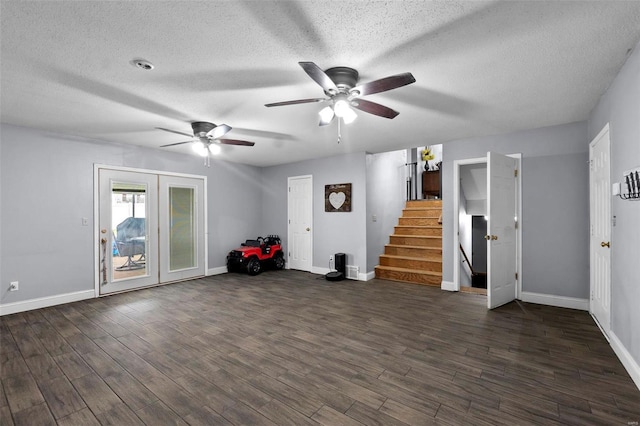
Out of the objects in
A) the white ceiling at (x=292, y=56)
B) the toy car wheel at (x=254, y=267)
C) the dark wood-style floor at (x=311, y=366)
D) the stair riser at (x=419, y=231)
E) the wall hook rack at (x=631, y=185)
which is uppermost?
the white ceiling at (x=292, y=56)

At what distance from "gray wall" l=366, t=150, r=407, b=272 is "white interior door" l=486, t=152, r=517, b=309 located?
7.59ft

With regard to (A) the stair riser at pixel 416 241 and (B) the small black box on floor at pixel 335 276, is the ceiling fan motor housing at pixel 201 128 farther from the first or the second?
(A) the stair riser at pixel 416 241

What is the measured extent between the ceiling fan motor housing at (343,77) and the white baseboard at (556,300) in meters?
4.04

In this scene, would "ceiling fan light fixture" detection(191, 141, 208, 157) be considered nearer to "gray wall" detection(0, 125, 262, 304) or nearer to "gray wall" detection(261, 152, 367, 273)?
"gray wall" detection(0, 125, 262, 304)

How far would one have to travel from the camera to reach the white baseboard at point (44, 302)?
12.9ft

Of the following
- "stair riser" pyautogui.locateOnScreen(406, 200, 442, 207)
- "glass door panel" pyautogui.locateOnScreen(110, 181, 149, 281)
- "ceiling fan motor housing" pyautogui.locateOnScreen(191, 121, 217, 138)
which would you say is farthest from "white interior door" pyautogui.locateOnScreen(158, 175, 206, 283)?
"stair riser" pyautogui.locateOnScreen(406, 200, 442, 207)

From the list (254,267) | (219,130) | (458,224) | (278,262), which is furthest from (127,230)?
(458,224)

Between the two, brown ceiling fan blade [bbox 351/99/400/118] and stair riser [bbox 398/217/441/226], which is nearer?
brown ceiling fan blade [bbox 351/99/400/118]

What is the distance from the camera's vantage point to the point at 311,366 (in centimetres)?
253

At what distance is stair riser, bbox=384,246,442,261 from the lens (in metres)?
5.79

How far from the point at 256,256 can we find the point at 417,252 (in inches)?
135

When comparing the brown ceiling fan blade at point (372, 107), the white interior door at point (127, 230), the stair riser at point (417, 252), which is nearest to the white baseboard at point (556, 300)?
the stair riser at point (417, 252)

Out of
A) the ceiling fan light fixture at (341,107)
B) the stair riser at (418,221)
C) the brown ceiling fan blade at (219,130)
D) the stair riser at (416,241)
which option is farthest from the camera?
the stair riser at (418,221)

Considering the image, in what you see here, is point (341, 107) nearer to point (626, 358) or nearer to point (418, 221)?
point (626, 358)
